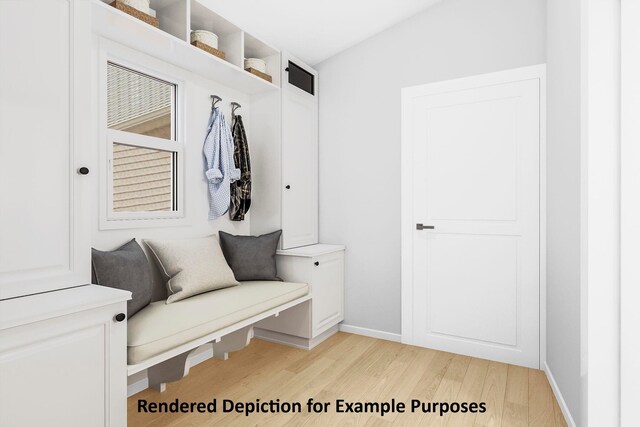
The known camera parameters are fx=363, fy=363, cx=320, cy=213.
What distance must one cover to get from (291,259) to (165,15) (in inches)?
73.8

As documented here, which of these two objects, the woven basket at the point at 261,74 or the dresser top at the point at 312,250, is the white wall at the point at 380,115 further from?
the woven basket at the point at 261,74

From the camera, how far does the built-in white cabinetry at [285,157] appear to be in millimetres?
2965

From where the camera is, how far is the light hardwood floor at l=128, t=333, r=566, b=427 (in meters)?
1.92

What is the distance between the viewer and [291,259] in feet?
9.57

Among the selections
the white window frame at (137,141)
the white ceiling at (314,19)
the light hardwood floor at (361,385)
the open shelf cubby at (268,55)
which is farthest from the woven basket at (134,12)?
the light hardwood floor at (361,385)

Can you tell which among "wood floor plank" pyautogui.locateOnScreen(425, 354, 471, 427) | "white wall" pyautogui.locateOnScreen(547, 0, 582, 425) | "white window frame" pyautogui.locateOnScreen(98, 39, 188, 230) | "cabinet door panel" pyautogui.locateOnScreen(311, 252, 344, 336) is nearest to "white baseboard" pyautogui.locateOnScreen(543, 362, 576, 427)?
"white wall" pyautogui.locateOnScreen(547, 0, 582, 425)

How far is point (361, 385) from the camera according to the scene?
90.0 inches

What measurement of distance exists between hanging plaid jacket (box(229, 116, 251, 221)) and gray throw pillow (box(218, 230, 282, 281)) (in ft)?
0.71

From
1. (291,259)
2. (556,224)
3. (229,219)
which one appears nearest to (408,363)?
(291,259)

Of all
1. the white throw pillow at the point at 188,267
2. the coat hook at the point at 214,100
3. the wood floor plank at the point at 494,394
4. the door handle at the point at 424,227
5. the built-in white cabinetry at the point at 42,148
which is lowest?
the wood floor plank at the point at 494,394

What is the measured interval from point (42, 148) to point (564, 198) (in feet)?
8.21

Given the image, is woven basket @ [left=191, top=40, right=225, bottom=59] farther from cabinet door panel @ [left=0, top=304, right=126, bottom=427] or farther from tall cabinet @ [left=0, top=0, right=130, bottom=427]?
cabinet door panel @ [left=0, top=304, right=126, bottom=427]

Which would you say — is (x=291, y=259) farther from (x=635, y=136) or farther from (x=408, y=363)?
(x=635, y=136)

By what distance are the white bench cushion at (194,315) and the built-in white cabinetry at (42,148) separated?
0.37m
